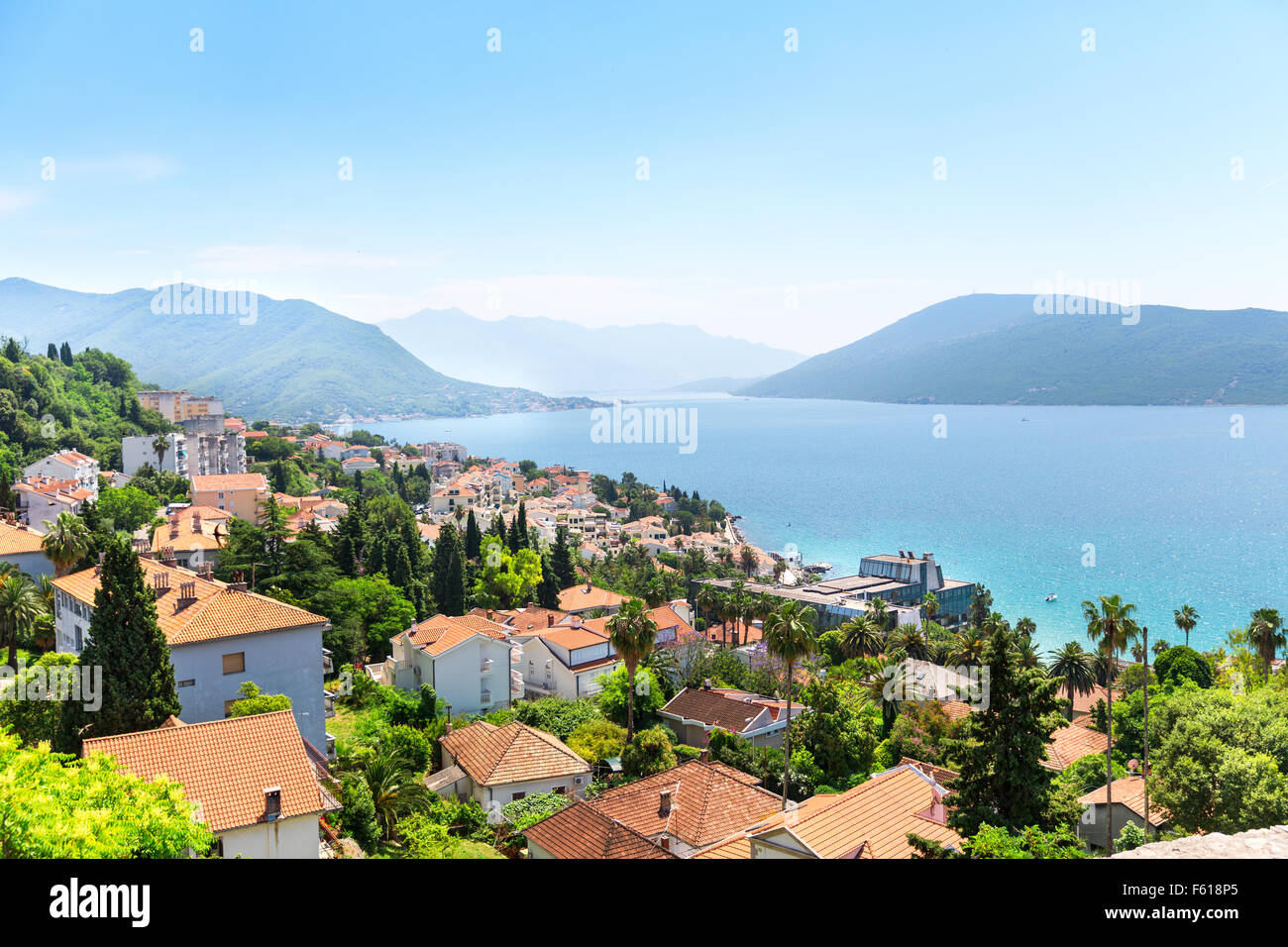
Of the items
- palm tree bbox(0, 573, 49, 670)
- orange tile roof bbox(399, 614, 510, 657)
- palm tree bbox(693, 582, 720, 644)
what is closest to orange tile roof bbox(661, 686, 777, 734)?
orange tile roof bbox(399, 614, 510, 657)

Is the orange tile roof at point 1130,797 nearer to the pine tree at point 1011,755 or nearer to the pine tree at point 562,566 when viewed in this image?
the pine tree at point 1011,755

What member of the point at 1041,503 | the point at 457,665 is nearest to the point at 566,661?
the point at 457,665

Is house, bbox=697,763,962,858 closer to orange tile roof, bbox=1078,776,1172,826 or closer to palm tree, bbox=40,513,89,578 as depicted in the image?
orange tile roof, bbox=1078,776,1172,826

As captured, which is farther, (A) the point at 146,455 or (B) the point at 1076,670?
(A) the point at 146,455

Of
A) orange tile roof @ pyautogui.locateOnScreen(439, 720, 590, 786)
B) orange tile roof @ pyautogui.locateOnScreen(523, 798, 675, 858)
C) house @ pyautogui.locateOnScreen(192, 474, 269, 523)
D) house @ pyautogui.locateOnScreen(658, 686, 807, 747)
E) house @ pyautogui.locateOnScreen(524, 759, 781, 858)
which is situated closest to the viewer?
orange tile roof @ pyautogui.locateOnScreen(523, 798, 675, 858)

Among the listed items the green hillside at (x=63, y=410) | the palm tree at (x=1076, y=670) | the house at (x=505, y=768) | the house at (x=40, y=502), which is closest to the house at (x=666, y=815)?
the house at (x=505, y=768)

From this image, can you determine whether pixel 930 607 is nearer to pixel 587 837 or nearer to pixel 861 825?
pixel 587 837
